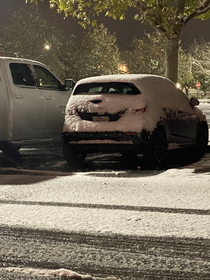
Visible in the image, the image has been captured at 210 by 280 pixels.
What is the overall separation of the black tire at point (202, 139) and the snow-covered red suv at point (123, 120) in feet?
5.32

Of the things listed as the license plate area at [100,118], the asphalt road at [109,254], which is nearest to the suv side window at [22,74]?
the license plate area at [100,118]

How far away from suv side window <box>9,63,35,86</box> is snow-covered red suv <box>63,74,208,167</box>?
1790 millimetres

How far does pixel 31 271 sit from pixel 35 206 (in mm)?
2593

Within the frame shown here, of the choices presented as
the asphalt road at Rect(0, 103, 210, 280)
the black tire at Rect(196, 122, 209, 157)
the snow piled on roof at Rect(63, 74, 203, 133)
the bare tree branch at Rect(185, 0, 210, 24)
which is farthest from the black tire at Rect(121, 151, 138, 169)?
the bare tree branch at Rect(185, 0, 210, 24)

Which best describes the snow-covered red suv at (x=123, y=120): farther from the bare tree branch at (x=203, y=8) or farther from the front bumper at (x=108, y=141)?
the bare tree branch at (x=203, y=8)

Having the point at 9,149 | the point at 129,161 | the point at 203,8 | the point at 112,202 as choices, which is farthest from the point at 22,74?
the point at 203,8

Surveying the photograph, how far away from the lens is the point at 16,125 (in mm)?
10906

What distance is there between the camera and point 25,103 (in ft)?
36.4

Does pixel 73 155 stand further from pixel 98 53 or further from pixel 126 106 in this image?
pixel 98 53

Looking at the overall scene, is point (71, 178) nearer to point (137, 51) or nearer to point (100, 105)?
point (100, 105)

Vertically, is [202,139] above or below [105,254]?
below

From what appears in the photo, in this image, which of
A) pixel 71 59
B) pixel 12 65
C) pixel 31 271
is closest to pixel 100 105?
pixel 12 65

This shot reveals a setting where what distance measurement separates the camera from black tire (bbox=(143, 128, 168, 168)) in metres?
9.57

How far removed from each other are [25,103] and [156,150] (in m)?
3.14
